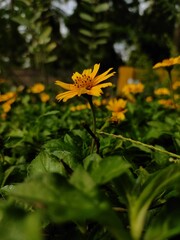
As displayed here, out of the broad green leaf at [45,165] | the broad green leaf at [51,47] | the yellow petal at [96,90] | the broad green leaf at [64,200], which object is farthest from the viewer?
the broad green leaf at [51,47]

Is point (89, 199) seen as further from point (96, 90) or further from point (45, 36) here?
point (45, 36)

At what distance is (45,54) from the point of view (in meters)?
3.45

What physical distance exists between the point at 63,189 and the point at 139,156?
694 mm

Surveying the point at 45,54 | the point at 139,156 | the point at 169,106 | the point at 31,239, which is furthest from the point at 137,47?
the point at 31,239

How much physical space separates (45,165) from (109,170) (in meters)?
0.23

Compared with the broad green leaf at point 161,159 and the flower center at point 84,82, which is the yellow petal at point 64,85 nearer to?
the flower center at point 84,82

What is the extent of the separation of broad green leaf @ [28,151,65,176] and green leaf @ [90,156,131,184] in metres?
0.17

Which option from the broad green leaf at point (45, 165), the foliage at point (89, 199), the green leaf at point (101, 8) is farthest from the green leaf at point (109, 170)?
the green leaf at point (101, 8)

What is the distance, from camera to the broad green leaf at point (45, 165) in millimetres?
746

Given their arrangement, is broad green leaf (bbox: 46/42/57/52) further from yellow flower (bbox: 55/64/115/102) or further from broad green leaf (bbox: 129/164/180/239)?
broad green leaf (bbox: 129/164/180/239)

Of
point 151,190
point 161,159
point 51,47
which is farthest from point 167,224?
point 51,47

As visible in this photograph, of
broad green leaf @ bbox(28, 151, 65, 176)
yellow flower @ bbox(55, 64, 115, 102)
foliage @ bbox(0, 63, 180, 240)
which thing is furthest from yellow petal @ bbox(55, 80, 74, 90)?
broad green leaf @ bbox(28, 151, 65, 176)

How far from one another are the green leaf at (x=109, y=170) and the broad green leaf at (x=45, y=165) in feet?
0.57

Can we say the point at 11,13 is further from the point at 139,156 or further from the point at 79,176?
the point at 79,176
